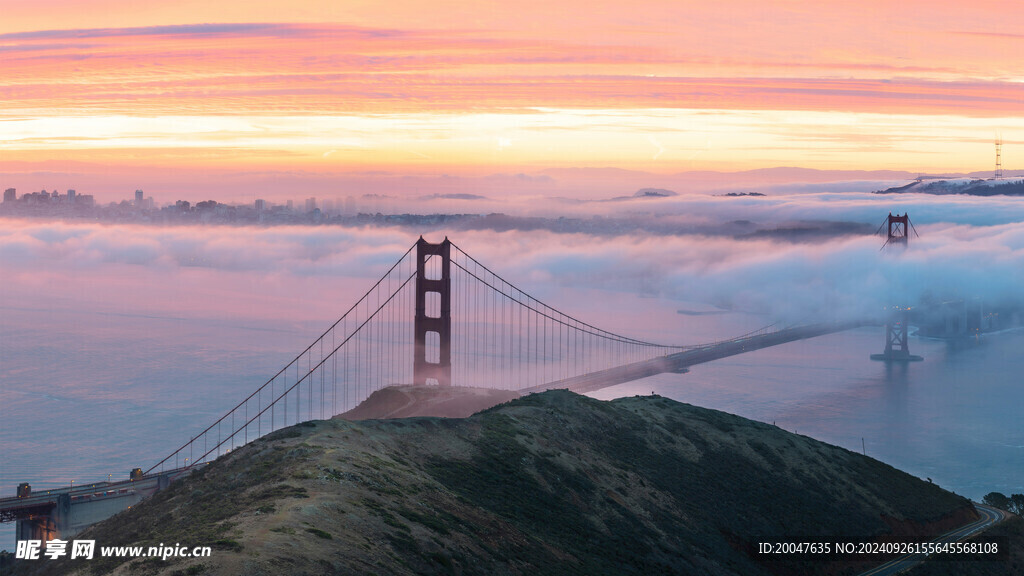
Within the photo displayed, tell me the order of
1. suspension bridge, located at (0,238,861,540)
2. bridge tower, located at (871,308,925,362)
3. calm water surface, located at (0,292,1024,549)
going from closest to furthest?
suspension bridge, located at (0,238,861,540)
calm water surface, located at (0,292,1024,549)
bridge tower, located at (871,308,925,362)

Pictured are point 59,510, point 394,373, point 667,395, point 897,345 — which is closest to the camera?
point 59,510

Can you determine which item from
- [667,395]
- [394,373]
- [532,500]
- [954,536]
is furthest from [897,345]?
[532,500]

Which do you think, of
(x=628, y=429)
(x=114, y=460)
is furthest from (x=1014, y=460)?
(x=114, y=460)

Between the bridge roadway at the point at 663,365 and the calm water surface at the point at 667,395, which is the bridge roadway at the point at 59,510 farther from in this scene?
the bridge roadway at the point at 663,365

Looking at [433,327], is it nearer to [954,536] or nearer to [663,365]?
[954,536]

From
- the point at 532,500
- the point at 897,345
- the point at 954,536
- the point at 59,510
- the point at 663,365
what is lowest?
the point at 897,345

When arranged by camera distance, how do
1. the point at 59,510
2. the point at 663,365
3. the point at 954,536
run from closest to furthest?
the point at 954,536 → the point at 59,510 → the point at 663,365

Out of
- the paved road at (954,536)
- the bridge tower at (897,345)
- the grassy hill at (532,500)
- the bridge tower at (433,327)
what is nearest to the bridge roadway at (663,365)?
the bridge tower at (433,327)

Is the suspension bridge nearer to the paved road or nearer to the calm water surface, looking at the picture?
the calm water surface

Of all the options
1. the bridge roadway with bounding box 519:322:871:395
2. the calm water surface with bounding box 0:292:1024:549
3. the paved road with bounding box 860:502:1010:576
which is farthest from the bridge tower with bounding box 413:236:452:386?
the paved road with bounding box 860:502:1010:576
